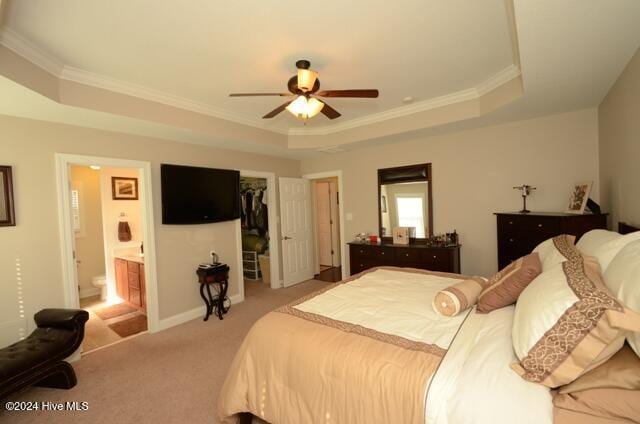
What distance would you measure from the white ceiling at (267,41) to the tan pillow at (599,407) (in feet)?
6.79

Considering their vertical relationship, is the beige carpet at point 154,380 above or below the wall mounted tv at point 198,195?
below

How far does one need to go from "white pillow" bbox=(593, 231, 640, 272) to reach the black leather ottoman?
11.7 feet

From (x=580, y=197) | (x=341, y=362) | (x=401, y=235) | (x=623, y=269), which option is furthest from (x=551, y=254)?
(x=401, y=235)

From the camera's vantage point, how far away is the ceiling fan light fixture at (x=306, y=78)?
2154 millimetres

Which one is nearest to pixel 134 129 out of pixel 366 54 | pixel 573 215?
pixel 366 54

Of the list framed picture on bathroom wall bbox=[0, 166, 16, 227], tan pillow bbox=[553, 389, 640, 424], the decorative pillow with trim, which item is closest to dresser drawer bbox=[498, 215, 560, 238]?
the decorative pillow with trim

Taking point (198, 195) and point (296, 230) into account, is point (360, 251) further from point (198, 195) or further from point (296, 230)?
point (198, 195)

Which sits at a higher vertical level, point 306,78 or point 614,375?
point 306,78

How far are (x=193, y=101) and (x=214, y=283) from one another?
92.5 inches

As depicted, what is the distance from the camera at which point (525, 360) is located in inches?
42.9

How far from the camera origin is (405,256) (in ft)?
13.0

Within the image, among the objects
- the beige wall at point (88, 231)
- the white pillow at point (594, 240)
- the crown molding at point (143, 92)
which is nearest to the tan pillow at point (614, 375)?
the white pillow at point (594, 240)

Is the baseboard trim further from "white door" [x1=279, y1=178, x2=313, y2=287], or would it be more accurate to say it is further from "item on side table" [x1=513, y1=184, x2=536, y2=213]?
"item on side table" [x1=513, y1=184, x2=536, y2=213]

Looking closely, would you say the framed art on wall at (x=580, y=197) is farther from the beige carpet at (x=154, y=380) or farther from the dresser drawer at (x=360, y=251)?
the beige carpet at (x=154, y=380)
